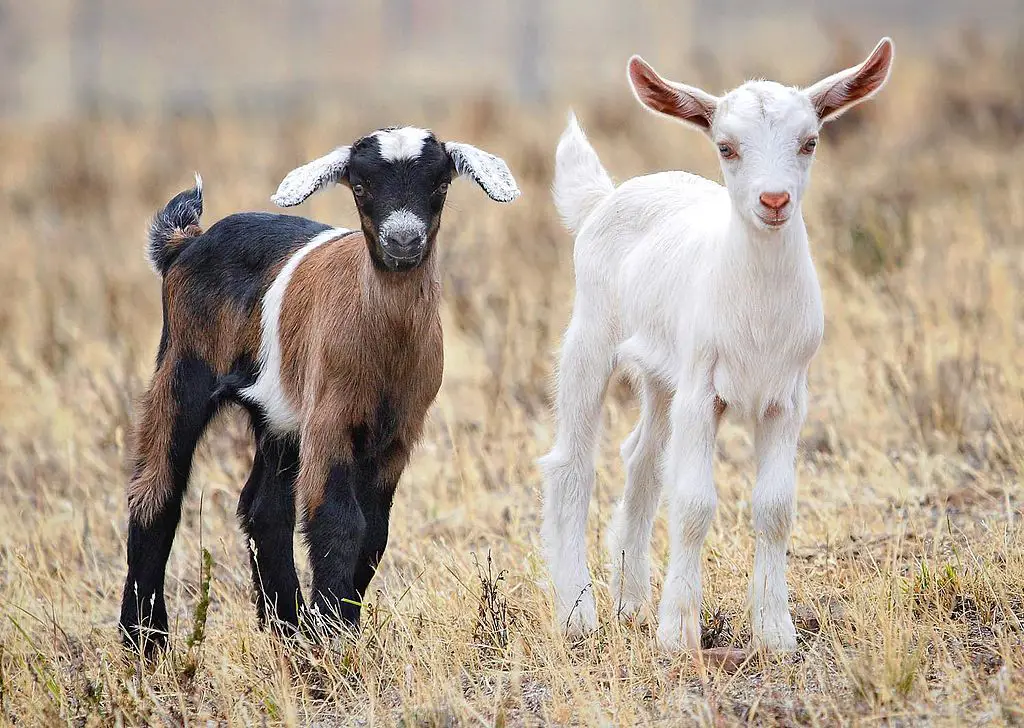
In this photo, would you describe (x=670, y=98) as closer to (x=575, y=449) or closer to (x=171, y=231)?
(x=575, y=449)

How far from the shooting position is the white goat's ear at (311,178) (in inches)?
190

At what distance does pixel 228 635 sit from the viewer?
5.36 metres

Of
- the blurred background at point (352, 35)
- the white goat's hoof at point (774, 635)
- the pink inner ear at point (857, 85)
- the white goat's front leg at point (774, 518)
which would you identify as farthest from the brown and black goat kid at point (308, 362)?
the blurred background at point (352, 35)

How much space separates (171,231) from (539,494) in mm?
2447

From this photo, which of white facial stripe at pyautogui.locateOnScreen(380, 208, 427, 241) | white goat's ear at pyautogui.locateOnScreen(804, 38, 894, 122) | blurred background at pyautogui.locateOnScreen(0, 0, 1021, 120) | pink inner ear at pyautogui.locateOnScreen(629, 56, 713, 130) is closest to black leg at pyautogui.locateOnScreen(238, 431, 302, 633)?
white facial stripe at pyautogui.locateOnScreen(380, 208, 427, 241)

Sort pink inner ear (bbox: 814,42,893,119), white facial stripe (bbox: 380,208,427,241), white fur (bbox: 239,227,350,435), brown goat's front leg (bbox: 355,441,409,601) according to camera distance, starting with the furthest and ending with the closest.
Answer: white fur (bbox: 239,227,350,435)
brown goat's front leg (bbox: 355,441,409,601)
white facial stripe (bbox: 380,208,427,241)
pink inner ear (bbox: 814,42,893,119)

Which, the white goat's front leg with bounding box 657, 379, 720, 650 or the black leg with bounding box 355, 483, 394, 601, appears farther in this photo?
the black leg with bounding box 355, 483, 394, 601

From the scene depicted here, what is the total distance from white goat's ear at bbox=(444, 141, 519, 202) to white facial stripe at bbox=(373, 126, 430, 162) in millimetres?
113

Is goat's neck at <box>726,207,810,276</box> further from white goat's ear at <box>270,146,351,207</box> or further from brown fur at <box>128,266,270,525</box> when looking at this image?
brown fur at <box>128,266,270,525</box>

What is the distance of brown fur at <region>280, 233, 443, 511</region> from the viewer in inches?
196

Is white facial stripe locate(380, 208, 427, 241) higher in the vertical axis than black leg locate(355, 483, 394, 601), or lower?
higher

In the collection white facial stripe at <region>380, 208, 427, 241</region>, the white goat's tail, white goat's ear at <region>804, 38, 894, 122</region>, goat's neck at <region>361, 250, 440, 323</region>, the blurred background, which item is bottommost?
goat's neck at <region>361, 250, 440, 323</region>

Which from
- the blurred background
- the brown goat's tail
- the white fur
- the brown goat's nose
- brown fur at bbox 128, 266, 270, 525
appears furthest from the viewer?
the blurred background

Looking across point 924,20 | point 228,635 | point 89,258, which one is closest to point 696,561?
point 228,635
